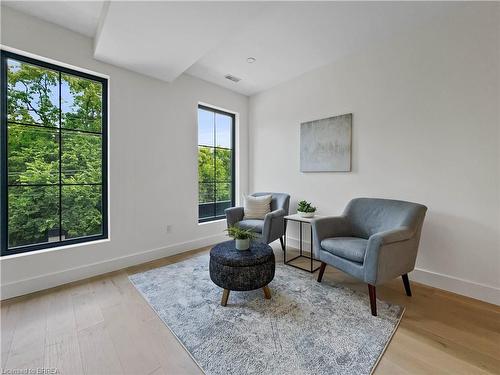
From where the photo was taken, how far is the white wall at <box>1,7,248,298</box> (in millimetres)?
2223

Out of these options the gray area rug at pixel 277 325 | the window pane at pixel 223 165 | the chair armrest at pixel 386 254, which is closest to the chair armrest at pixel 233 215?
the window pane at pixel 223 165

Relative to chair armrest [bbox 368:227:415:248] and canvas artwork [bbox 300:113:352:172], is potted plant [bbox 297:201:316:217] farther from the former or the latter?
chair armrest [bbox 368:227:415:248]

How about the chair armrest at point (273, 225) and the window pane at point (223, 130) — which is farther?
the window pane at point (223, 130)

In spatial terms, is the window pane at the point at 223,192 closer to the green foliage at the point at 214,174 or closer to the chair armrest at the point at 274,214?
the green foliage at the point at 214,174

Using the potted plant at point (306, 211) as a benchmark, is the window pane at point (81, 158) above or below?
above

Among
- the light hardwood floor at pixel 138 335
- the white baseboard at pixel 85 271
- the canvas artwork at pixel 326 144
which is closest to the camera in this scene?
the light hardwood floor at pixel 138 335

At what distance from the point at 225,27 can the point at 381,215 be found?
2392mm

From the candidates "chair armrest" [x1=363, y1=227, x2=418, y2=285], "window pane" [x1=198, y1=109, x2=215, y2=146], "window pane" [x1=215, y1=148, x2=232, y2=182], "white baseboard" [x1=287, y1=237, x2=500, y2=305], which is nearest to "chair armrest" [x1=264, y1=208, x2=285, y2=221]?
"chair armrest" [x1=363, y1=227, x2=418, y2=285]

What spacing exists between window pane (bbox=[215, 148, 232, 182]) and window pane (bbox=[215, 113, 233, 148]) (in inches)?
5.1

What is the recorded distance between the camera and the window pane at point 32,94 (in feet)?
7.25

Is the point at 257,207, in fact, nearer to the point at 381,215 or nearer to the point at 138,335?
the point at 381,215

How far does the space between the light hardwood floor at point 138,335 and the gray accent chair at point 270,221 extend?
1.30m

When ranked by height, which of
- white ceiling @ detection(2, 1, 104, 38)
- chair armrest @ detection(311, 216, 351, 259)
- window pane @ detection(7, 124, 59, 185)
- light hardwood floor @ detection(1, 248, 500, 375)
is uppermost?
white ceiling @ detection(2, 1, 104, 38)

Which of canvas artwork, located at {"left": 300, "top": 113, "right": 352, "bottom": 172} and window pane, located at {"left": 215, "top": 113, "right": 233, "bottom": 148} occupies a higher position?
window pane, located at {"left": 215, "top": 113, "right": 233, "bottom": 148}
